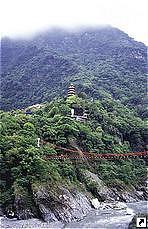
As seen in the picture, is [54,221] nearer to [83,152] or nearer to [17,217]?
[17,217]

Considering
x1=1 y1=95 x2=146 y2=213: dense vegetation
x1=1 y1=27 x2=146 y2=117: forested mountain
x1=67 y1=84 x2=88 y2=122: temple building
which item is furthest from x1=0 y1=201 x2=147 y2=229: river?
x1=1 y1=27 x2=146 y2=117: forested mountain

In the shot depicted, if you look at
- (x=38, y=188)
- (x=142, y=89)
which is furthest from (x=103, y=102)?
(x=38, y=188)

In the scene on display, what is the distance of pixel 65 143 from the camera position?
3231 centimetres

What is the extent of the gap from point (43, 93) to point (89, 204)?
28892mm

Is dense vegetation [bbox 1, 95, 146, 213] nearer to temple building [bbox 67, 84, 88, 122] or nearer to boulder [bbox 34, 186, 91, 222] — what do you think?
temple building [bbox 67, 84, 88, 122]

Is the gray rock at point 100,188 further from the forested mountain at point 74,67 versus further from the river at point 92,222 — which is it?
the forested mountain at point 74,67

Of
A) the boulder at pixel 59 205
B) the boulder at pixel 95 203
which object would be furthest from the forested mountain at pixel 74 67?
the boulder at pixel 59 205

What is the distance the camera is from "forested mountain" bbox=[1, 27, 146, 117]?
5306 cm

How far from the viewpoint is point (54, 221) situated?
23219 millimetres

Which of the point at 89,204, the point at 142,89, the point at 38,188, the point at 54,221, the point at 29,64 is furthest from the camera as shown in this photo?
the point at 29,64

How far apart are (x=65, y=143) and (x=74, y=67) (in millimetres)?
28196

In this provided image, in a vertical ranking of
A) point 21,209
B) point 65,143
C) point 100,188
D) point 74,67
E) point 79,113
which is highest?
point 74,67

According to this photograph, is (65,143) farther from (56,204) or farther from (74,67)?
(74,67)

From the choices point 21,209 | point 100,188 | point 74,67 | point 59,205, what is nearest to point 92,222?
point 59,205
